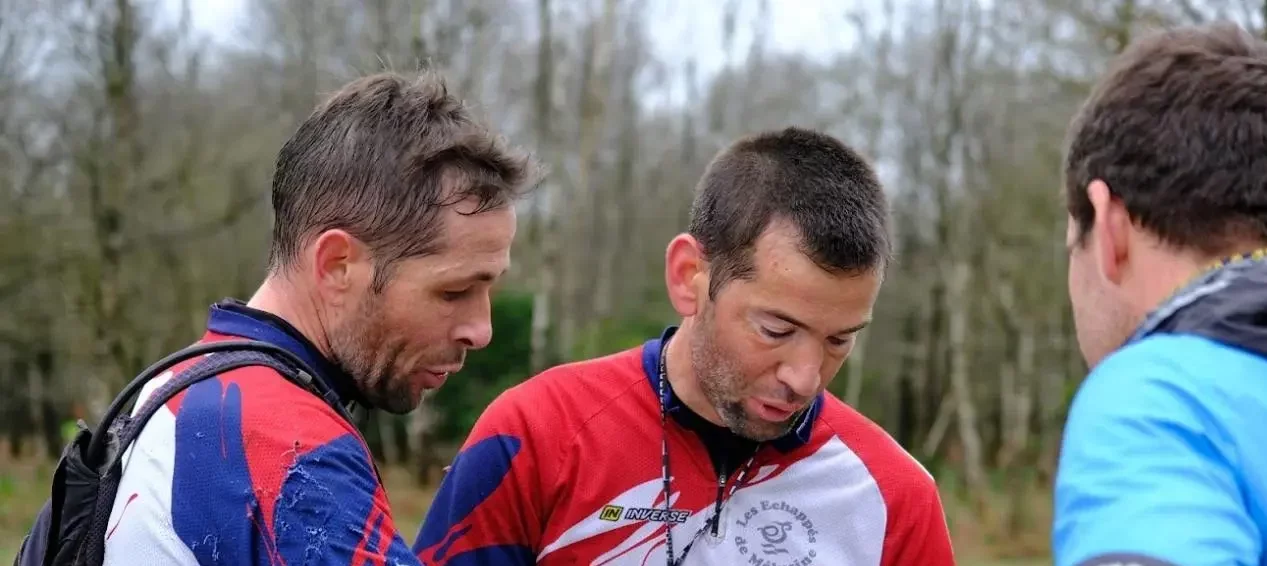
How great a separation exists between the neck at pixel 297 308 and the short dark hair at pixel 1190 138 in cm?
129

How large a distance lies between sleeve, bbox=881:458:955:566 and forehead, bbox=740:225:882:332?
1.42ft

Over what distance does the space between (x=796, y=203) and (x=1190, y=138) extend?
1088 mm

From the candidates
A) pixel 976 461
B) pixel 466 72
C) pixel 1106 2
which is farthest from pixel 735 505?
pixel 466 72

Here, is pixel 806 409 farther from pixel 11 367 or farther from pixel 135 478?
pixel 11 367

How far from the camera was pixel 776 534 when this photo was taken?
2.44 m

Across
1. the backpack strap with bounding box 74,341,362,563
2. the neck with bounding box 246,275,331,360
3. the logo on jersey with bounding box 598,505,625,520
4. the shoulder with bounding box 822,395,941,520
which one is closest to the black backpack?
the backpack strap with bounding box 74,341,362,563

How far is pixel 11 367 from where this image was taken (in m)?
26.9

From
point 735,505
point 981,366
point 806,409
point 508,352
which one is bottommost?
point 981,366

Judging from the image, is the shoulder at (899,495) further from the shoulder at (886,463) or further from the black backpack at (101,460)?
the black backpack at (101,460)

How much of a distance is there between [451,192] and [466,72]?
20831mm

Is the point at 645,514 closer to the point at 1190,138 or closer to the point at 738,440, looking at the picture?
the point at 738,440

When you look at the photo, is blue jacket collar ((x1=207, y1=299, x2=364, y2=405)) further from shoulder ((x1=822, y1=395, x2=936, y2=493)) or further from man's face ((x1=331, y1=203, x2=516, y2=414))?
shoulder ((x1=822, y1=395, x2=936, y2=493))

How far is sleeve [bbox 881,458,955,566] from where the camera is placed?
248 cm

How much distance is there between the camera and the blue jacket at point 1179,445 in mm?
1168
